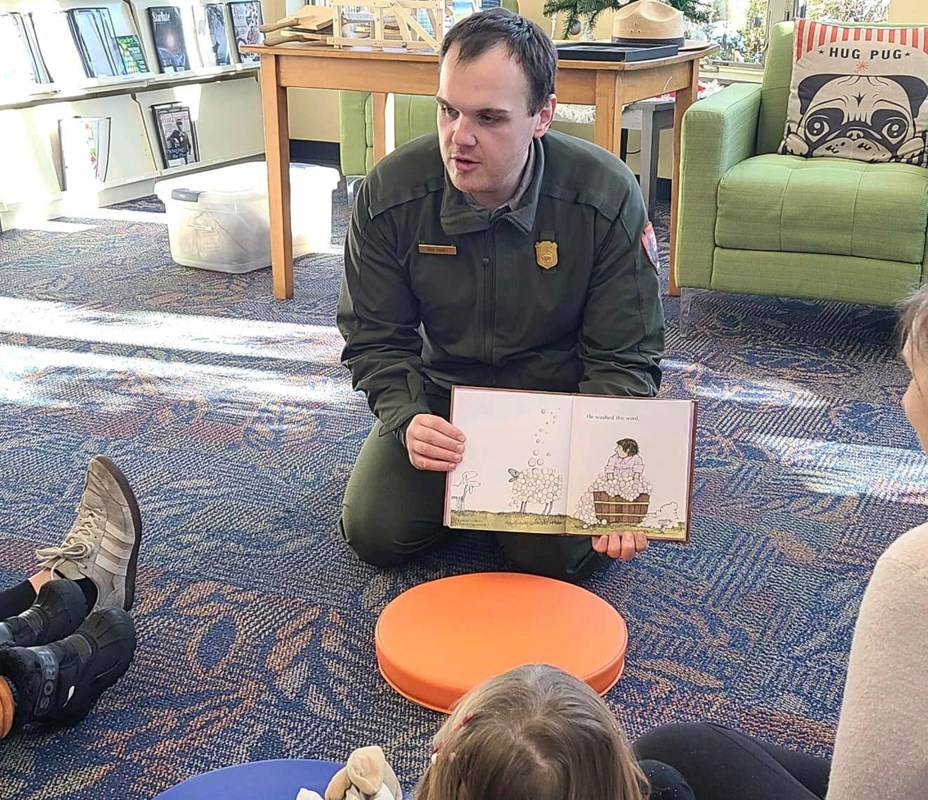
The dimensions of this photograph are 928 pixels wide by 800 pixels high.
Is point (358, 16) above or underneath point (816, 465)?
above

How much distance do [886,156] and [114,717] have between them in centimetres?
257

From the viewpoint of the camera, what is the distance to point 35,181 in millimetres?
4305

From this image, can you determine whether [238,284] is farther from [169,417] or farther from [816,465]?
[816,465]

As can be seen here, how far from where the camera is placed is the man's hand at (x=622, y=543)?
1.63m

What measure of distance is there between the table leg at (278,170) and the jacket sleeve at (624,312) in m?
1.57

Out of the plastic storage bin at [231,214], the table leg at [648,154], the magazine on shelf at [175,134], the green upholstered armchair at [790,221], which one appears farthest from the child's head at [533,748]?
the magazine on shelf at [175,134]

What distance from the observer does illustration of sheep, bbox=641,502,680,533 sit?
1.63 metres

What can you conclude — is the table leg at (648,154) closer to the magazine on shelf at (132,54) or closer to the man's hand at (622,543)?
the magazine on shelf at (132,54)

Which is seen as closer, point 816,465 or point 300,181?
point 816,465

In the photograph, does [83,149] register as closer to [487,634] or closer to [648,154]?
[648,154]

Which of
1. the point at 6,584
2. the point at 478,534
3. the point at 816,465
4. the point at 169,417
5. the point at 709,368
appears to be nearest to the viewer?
the point at 6,584

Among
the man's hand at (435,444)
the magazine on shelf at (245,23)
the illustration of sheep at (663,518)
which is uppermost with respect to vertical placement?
the magazine on shelf at (245,23)

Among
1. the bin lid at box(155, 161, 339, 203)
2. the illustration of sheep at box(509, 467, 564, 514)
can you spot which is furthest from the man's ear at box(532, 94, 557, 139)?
the bin lid at box(155, 161, 339, 203)

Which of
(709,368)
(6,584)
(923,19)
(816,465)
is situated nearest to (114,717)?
(6,584)
